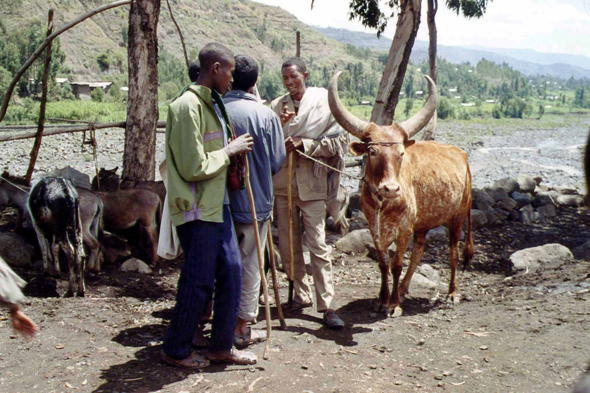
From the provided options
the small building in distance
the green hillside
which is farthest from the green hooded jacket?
the green hillside

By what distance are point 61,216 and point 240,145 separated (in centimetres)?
294

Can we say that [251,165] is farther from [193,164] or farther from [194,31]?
[194,31]

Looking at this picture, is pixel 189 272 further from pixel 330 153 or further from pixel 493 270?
pixel 493 270

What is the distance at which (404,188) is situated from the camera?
5617mm

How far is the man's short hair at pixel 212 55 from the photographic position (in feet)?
12.9

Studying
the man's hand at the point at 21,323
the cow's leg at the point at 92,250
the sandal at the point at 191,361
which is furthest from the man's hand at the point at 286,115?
the cow's leg at the point at 92,250

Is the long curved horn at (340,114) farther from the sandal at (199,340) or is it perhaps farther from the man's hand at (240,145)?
the sandal at (199,340)

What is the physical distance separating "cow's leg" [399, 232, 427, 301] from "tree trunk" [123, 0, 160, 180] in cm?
369

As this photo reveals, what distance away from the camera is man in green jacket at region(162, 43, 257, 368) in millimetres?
3820

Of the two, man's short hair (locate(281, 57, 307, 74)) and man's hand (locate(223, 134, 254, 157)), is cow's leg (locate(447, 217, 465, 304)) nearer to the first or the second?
man's short hair (locate(281, 57, 307, 74))

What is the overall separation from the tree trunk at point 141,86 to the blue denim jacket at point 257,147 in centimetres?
355

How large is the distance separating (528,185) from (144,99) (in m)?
9.31

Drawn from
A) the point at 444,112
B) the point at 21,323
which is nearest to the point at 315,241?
the point at 21,323

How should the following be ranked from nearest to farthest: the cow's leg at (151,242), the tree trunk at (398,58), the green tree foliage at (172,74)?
the cow's leg at (151,242) → the tree trunk at (398,58) → the green tree foliage at (172,74)
